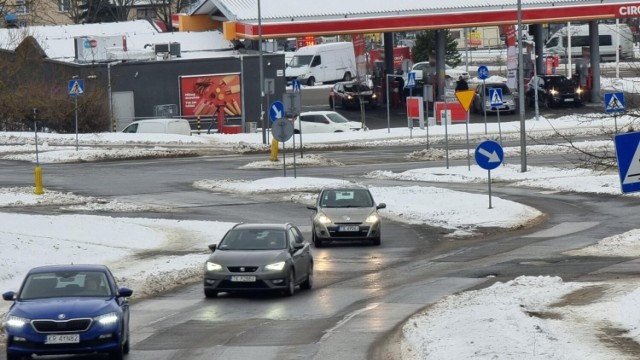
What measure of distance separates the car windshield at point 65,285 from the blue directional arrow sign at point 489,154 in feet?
65.8

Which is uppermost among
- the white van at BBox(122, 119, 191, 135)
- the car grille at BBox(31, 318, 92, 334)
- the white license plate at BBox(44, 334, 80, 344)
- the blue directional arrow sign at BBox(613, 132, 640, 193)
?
the blue directional arrow sign at BBox(613, 132, 640, 193)

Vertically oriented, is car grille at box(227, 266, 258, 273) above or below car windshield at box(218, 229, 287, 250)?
below

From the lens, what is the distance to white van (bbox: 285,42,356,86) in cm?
9812

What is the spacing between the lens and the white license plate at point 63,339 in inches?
635

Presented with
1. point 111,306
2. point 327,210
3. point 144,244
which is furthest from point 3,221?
point 111,306

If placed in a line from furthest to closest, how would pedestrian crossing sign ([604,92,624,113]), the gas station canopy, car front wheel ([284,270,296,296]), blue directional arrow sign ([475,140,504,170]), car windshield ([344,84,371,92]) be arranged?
car windshield ([344,84,371,92])
the gas station canopy
pedestrian crossing sign ([604,92,624,113])
blue directional arrow sign ([475,140,504,170])
car front wheel ([284,270,296,296])

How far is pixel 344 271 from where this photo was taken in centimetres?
2761

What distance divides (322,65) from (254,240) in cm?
7521

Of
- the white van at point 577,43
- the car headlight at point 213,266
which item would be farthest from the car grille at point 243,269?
the white van at point 577,43

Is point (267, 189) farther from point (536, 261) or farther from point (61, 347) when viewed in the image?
point (61, 347)

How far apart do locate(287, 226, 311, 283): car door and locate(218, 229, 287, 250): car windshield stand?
179mm

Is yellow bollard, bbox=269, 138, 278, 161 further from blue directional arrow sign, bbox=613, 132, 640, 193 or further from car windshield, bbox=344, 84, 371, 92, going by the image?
blue directional arrow sign, bbox=613, 132, 640, 193

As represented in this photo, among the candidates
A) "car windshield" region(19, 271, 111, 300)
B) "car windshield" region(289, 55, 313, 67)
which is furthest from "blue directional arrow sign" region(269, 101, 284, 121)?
"car windshield" region(289, 55, 313, 67)

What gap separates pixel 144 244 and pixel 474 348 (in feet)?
58.0
